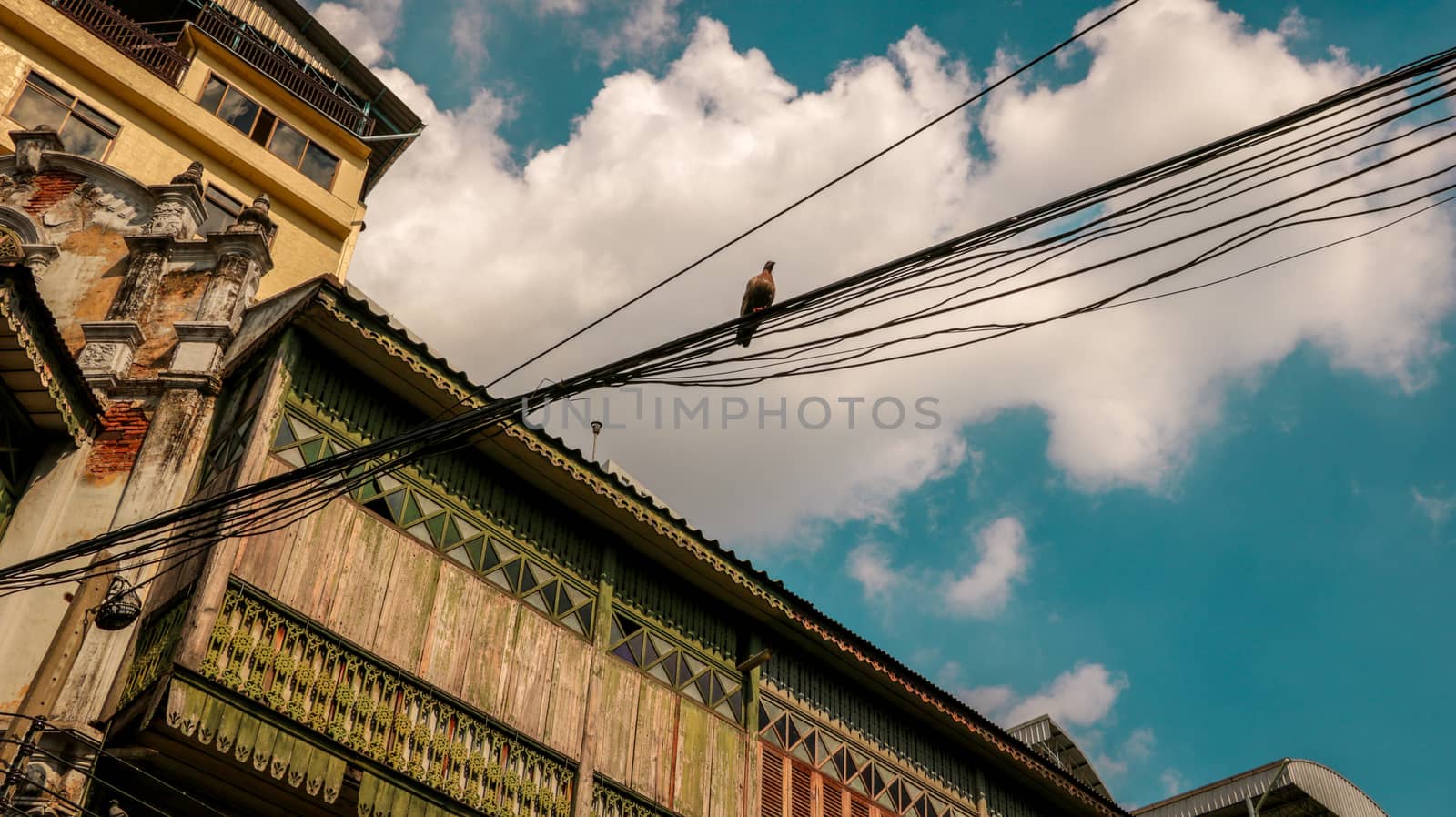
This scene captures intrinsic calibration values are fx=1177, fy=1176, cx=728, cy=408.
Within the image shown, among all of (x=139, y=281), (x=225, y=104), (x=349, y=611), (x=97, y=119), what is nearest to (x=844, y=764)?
(x=349, y=611)

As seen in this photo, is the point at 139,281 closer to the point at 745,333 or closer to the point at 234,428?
the point at 234,428

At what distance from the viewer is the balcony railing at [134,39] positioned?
20.0 meters

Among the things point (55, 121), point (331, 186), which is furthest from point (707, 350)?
point (331, 186)

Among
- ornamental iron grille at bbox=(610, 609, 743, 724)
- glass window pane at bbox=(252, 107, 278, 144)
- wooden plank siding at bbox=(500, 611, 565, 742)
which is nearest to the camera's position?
wooden plank siding at bbox=(500, 611, 565, 742)

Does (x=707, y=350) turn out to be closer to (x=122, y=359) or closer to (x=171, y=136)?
(x=122, y=359)

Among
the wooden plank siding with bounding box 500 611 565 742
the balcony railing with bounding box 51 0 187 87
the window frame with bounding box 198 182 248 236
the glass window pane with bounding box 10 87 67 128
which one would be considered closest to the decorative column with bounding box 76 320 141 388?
the wooden plank siding with bounding box 500 611 565 742

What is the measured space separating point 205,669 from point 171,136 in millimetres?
13561

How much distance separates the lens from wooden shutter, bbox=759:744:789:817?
44.6 feet

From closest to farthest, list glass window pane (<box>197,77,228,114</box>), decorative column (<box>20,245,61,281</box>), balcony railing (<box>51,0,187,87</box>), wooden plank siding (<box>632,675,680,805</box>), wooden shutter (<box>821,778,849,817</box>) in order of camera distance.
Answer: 1. wooden plank siding (<box>632,675,680,805</box>)
2. decorative column (<box>20,245,61,281</box>)
3. wooden shutter (<box>821,778,849,817</box>)
4. balcony railing (<box>51,0,187,87</box>)
5. glass window pane (<box>197,77,228,114</box>)

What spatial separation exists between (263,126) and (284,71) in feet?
5.54

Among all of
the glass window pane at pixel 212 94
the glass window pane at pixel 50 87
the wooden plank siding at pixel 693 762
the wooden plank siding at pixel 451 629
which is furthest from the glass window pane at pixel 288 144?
the wooden plank siding at pixel 693 762

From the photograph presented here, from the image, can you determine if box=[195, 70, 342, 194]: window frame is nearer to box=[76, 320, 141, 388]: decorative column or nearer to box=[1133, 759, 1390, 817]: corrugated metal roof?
box=[76, 320, 141, 388]: decorative column

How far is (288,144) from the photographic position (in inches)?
854

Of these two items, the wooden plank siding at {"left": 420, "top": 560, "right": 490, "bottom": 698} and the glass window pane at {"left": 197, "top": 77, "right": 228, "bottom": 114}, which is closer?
the wooden plank siding at {"left": 420, "top": 560, "right": 490, "bottom": 698}
